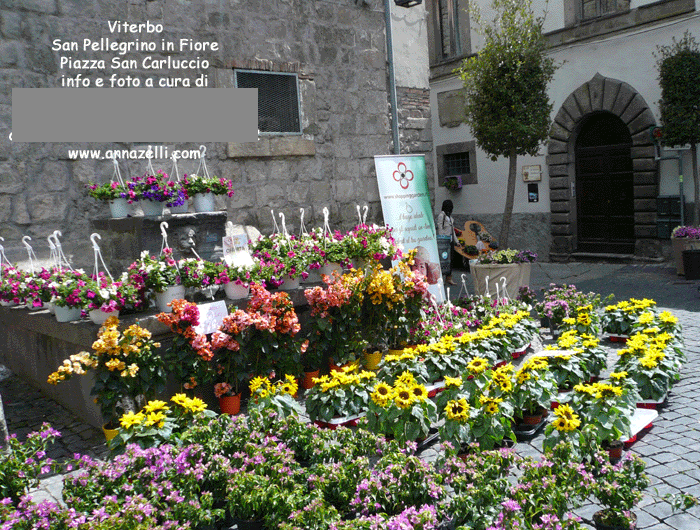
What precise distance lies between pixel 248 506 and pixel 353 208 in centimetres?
524

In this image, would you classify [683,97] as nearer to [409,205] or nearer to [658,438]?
[409,205]

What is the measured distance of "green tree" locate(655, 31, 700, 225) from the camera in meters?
11.1

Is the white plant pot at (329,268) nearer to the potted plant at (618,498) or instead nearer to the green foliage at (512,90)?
the potted plant at (618,498)

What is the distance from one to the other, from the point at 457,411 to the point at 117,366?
2.06 meters

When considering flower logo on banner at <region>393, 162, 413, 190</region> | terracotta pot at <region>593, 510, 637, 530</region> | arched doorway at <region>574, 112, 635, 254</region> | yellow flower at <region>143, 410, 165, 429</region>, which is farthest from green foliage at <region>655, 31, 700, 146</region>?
yellow flower at <region>143, 410, 165, 429</region>

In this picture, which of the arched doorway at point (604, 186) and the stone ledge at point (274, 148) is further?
the arched doorway at point (604, 186)

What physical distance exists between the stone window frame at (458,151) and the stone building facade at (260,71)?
298 inches

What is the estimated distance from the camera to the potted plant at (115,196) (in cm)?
555

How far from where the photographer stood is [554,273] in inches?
494

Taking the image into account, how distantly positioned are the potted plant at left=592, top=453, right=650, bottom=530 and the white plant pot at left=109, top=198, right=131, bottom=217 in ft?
14.2

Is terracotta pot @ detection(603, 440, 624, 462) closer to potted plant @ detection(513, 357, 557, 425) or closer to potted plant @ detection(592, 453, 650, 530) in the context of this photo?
potted plant @ detection(513, 357, 557, 425)

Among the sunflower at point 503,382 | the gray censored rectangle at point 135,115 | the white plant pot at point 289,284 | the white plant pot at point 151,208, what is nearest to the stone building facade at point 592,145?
the gray censored rectangle at point 135,115

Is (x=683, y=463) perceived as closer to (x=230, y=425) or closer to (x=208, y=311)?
(x=230, y=425)

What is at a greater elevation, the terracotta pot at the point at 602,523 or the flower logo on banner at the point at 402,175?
the flower logo on banner at the point at 402,175
